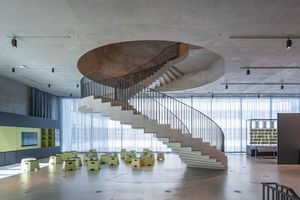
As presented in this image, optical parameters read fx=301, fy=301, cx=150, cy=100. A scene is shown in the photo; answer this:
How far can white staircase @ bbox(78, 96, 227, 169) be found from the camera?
10453 mm

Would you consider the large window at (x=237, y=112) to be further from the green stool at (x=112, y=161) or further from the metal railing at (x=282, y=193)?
the metal railing at (x=282, y=193)

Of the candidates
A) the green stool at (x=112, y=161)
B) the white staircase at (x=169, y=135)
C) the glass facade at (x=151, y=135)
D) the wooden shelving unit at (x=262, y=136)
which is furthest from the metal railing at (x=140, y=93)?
the glass facade at (x=151, y=135)

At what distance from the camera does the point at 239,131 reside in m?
21.1

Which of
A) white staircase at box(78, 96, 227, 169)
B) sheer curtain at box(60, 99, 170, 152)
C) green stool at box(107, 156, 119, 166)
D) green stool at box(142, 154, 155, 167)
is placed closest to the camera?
white staircase at box(78, 96, 227, 169)

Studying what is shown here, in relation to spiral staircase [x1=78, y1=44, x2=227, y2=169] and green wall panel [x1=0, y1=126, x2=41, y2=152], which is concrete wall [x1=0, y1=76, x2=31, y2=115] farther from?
spiral staircase [x1=78, y1=44, x2=227, y2=169]

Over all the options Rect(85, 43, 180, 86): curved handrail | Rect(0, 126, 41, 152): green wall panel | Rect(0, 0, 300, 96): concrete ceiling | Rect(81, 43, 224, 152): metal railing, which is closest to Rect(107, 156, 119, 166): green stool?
Rect(81, 43, 224, 152): metal railing

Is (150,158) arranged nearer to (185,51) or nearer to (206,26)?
(185,51)

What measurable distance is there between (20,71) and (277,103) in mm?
16598

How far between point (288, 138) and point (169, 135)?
25.3 feet

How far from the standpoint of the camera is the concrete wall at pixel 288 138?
48.7ft

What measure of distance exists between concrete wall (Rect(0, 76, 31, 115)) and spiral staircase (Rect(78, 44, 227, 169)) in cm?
433

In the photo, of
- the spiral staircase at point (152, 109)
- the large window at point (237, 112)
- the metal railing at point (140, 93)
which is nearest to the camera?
the spiral staircase at point (152, 109)

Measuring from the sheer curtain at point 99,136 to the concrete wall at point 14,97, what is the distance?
4616mm

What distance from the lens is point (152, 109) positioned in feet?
38.7
